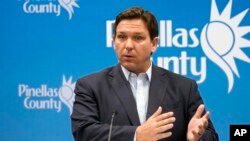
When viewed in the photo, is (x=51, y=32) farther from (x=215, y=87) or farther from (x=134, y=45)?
(x=134, y=45)

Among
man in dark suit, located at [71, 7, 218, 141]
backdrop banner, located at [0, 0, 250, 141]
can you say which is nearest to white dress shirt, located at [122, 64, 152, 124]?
man in dark suit, located at [71, 7, 218, 141]

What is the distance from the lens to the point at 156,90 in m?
2.62

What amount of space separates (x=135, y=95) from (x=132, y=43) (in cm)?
27

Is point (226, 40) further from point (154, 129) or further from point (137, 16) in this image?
point (154, 129)

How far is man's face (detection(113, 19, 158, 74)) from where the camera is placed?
8.36 feet

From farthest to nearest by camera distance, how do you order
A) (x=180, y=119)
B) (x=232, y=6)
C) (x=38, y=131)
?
(x=38, y=131) → (x=232, y=6) → (x=180, y=119)

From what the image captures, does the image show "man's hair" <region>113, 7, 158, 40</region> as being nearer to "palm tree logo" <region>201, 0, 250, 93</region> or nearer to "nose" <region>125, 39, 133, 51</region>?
"nose" <region>125, 39, 133, 51</region>

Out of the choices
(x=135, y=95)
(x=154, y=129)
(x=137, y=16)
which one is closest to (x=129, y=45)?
(x=137, y=16)

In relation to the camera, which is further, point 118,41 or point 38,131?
point 38,131

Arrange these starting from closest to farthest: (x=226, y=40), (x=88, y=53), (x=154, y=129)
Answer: (x=154, y=129)
(x=226, y=40)
(x=88, y=53)

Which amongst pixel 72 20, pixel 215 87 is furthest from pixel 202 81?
pixel 72 20

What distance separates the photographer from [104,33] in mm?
→ 4051

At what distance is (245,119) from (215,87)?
0.33 metres

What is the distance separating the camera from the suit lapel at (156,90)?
255 centimetres
